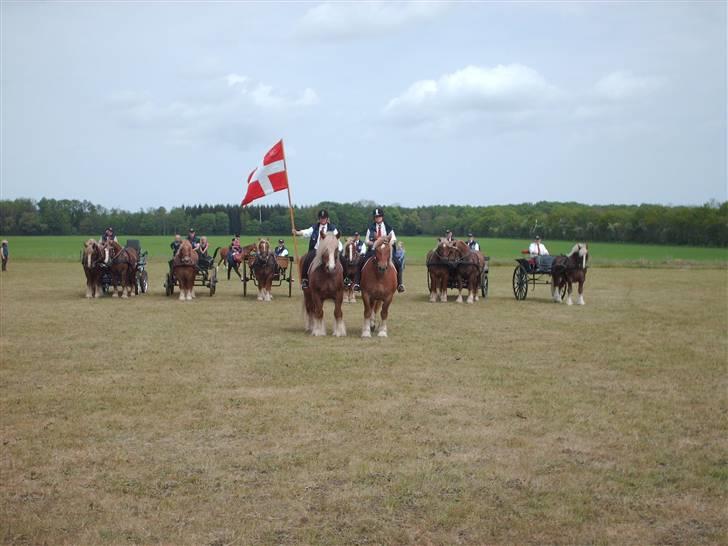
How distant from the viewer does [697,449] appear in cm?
740

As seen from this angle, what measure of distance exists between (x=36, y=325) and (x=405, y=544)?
1365 cm

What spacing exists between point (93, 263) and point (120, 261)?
79 cm

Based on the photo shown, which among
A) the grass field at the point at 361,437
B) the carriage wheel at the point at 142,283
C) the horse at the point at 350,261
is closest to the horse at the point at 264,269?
the horse at the point at 350,261

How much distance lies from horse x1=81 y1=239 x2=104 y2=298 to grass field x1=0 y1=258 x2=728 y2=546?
8.09 m

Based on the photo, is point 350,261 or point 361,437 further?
point 350,261

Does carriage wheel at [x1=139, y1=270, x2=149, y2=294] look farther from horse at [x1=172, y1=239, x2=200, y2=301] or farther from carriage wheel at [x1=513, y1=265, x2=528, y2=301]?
carriage wheel at [x1=513, y1=265, x2=528, y2=301]

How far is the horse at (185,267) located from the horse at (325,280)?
28.3 feet

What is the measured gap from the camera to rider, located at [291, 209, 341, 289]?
49.9 feet

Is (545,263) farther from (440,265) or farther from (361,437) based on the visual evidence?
(361,437)

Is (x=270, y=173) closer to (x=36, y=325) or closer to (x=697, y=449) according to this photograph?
(x=36, y=325)

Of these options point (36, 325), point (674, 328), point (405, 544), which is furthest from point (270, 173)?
point (405, 544)

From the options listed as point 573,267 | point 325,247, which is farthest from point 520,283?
point 325,247

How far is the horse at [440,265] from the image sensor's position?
22609 millimetres

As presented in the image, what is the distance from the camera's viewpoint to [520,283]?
24.5 metres
